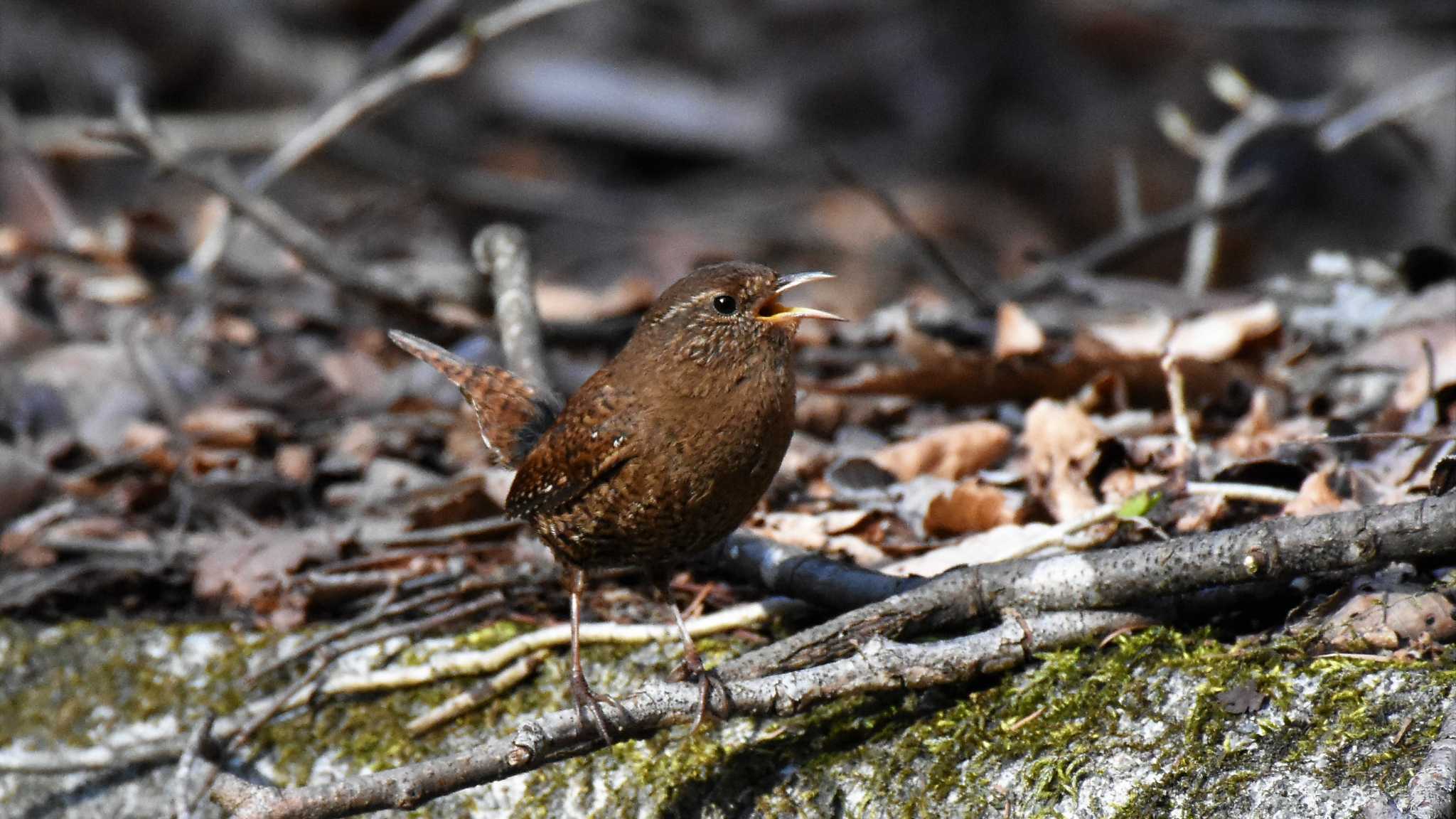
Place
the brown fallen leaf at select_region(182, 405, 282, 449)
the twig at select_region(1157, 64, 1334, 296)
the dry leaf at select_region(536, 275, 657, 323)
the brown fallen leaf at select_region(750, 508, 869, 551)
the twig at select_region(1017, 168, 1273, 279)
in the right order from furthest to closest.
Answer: the twig at select_region(1157, 64, 1334, 296)
the twig at select_region(1017, 168, 1273, 279)
the dry leaf at select_region(536, 275, 657, 323)
the brown fallen leaf at select_region(182, 405, 282, 449)
the brown fallen leaf at select_region(750, 508, 869, 551)

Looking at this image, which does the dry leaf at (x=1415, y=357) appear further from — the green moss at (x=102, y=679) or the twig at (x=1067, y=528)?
the green moss at (x=102, y=679)

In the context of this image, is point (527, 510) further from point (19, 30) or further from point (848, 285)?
point (19, 30)

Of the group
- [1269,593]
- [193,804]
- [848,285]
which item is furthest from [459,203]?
[1269,593]

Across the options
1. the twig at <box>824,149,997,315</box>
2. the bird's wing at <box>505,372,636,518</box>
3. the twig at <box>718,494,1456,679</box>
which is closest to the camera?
the twig at <box>718,494,1456,679</box>

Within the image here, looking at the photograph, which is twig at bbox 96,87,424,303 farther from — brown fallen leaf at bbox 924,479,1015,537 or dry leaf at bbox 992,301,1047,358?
brown fallen leaf at bbox 924,479,1015,537

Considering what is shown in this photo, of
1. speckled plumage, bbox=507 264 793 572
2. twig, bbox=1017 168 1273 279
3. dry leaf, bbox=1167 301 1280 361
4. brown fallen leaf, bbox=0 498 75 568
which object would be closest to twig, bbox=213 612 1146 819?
speckled plumage, bbox=507 264 793 572

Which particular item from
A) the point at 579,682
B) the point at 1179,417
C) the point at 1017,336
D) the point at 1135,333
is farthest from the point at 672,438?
the point at 1135,333
